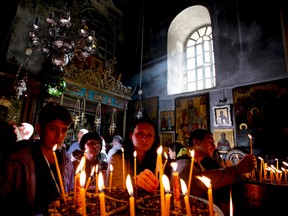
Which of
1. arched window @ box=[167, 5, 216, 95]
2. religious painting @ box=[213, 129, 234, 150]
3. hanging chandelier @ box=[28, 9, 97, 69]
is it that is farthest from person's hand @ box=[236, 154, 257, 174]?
arched window @ box=[167, 5, 216, 95]

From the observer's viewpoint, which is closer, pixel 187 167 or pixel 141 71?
pixel 187 167

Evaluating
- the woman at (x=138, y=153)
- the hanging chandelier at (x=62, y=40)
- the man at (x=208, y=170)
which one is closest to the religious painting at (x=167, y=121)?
the hanging chandelier at (x=62, y=40)

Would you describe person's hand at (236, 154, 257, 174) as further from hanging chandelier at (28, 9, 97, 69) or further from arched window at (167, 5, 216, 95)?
arched window at (167, 5, 216, 95)

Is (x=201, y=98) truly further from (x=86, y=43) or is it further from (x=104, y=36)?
(x=104, y=36)

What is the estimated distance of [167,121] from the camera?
9453 mm

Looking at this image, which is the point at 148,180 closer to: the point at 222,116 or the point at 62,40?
the point at 62,40

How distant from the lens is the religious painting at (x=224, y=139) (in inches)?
290

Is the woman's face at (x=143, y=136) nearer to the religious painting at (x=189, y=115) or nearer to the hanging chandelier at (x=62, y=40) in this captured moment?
the hanging chandelier at (x=62, y=40)

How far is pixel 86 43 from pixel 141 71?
6.83m

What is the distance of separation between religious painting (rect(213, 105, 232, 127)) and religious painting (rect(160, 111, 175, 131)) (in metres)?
2.12

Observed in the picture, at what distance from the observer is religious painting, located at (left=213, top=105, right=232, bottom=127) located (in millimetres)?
7627

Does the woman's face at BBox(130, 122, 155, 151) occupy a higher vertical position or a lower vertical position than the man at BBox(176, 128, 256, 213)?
higher

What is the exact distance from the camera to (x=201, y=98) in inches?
337

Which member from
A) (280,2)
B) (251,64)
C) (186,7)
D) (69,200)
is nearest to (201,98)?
(251,64)
